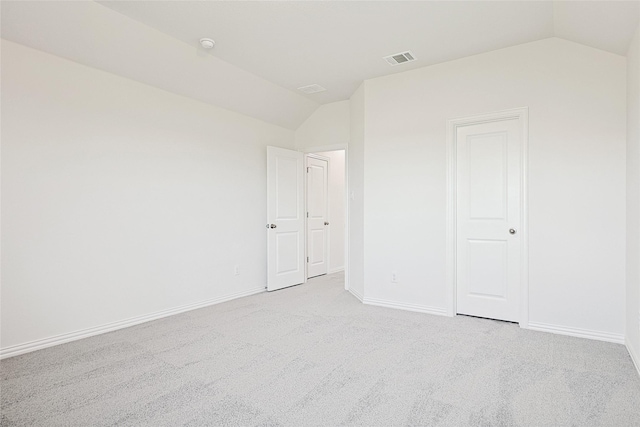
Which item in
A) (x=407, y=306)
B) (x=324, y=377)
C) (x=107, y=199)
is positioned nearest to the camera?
(x=324, y=377)

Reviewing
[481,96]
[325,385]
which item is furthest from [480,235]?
[325,385]

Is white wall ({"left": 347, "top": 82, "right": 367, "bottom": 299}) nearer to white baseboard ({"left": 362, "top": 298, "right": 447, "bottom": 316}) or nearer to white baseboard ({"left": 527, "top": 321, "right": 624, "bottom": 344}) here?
white baseboard ({"left": 362, "top": 298, "right": 447, "bottom": 316})

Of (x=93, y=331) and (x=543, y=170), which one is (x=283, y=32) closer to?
(x=543, y=170)

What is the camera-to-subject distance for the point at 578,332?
3.02m

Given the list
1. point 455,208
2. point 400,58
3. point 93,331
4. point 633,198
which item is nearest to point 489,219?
point 455,208

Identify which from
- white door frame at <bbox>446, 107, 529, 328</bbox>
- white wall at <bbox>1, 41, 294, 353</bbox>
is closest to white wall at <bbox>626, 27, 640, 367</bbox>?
white door frame at <bbox>446, 107, 529, 328</bbox>

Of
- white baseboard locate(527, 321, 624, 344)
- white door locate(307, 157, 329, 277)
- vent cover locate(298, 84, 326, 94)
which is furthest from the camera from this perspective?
white door locate(307, 157, 329, 277)

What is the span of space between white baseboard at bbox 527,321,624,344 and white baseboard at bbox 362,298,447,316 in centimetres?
82

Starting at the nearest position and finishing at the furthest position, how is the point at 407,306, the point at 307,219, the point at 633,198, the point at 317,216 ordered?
the point at 633,198 → the point at 407,306 → the point at 307,219 → the point at 317,216

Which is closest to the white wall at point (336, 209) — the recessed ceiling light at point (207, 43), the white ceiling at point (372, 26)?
the white ceiling at point (372, 26)

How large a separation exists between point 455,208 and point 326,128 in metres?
2.30

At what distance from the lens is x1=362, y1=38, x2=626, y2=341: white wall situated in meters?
2.92

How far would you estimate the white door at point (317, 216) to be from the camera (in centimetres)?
583

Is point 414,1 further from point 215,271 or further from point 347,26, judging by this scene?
point 215,271
